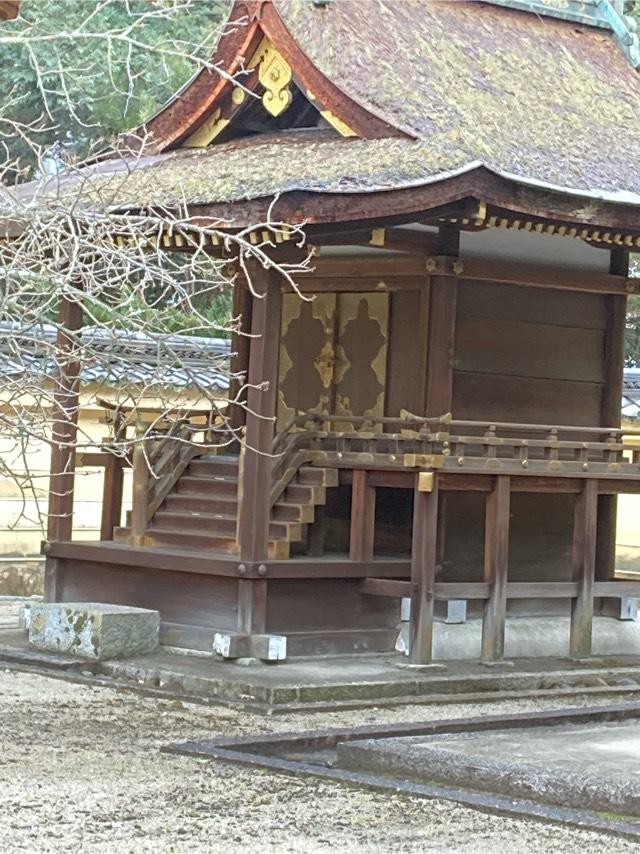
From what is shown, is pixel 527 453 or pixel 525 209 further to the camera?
pixel 527 453

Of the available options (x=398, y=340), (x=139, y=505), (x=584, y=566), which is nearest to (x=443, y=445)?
(x=398, y=340)

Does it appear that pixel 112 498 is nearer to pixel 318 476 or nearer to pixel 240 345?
pixel 240 345

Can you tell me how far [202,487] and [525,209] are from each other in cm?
358

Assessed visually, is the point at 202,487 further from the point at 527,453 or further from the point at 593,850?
the point at 593,850

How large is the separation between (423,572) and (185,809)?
525 centimetres

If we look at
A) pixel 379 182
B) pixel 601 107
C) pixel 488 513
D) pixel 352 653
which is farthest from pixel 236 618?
pixel 601 107

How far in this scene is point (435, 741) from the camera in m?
9.22

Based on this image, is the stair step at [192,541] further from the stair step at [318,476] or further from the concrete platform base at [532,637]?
the concrete platform base at [532,637]

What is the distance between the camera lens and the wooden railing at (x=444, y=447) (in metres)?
13.1

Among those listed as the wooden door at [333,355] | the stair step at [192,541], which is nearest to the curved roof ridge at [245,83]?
the wooden door at [333,355]

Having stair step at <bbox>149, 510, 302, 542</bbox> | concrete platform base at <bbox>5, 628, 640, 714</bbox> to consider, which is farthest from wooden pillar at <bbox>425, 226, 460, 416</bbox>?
concrete platform base at <bbox>5, 628, 640, 714</bbox>

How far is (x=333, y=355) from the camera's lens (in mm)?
14742

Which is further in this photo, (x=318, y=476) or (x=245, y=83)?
(x=245, y=83)

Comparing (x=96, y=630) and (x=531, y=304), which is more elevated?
(x=531, y=304)
